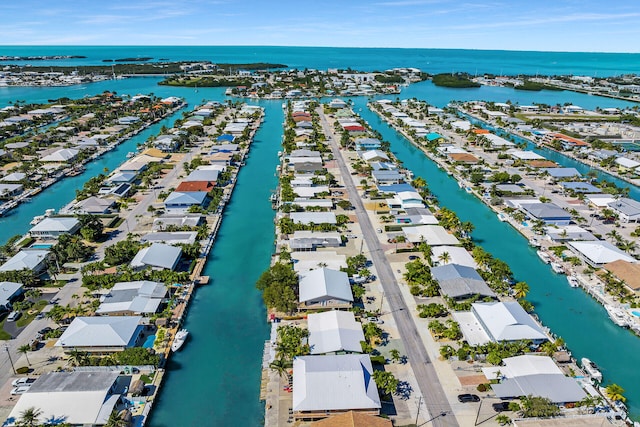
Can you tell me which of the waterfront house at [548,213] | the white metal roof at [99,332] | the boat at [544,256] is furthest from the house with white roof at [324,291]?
the waterfront house at [548,213]

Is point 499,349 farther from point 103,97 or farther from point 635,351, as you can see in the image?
point 103,97

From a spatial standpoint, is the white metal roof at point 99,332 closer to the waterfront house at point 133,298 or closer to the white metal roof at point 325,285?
the waterfront house at point 133,298

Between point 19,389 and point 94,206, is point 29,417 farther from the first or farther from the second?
point 94,206

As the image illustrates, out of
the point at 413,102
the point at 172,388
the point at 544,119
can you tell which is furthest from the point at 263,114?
the point at 172,388

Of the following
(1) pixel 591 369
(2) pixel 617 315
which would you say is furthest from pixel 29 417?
(2) pixel 617 315

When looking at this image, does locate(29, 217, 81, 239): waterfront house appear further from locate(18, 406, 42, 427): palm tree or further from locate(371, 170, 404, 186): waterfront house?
locate(371, 170, 404, 186): waterfront house
